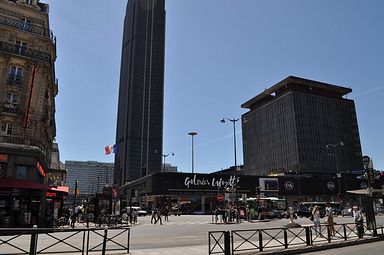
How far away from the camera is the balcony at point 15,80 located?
30405 mm

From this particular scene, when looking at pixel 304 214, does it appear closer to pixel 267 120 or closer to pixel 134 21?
pixel 267 120

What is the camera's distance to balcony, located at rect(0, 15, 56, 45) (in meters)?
31.4

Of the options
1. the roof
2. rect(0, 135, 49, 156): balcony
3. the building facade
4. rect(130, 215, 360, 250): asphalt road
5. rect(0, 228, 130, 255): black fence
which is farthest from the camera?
the roof

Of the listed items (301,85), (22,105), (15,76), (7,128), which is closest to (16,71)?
(15,76)

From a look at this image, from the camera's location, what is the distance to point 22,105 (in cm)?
3031

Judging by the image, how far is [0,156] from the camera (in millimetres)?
27625

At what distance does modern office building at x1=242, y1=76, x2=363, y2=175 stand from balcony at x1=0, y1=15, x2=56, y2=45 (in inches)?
4103

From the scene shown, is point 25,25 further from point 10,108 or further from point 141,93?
point 141,93

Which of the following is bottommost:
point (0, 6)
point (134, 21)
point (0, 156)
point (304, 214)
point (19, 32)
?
point (304, 214)

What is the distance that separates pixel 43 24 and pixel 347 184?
82.4 m

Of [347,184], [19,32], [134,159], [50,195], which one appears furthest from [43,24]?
[134,159]

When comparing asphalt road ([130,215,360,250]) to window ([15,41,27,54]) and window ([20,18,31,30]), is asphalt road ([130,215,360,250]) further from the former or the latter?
window ([20,18,31,30])

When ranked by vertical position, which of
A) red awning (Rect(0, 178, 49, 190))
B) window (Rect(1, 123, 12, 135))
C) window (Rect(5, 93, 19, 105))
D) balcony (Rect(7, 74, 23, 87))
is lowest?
red awning (Rect(0, 178, 49, 190))

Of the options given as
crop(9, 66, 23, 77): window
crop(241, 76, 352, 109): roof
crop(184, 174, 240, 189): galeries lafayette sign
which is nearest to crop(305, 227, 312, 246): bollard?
crop(9, 66, 23, 77): window
